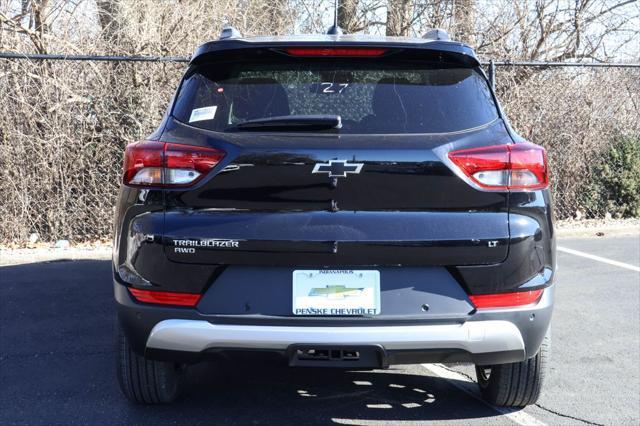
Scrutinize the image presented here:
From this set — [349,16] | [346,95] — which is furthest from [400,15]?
[346,95]

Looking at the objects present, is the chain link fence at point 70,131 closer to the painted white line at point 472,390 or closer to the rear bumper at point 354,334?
the painted white line at point 472,390

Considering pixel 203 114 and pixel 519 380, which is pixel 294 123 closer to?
pixel 203 114

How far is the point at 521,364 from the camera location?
338 cm

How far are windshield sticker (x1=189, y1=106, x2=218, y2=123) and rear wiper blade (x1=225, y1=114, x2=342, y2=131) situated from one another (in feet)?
0.42

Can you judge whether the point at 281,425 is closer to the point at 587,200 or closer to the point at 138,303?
the point at 138,303

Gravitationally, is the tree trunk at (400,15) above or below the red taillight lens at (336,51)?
above

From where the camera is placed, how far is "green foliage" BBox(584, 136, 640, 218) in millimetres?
10516

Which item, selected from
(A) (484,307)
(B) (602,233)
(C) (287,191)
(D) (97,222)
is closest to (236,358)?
(C) (287,191)

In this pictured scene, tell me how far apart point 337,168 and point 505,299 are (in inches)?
34.6

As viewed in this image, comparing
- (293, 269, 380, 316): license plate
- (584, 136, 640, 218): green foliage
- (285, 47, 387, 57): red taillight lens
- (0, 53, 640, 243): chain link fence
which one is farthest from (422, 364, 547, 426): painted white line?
(584, 136, 640, 218): green foliage

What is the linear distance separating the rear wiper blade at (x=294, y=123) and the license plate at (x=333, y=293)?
0.61 m

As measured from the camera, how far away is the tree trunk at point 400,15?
11.6 m

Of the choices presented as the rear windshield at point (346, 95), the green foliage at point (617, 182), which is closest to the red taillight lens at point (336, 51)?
the rear windshield at point (346, 95)

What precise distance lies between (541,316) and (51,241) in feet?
22.4
